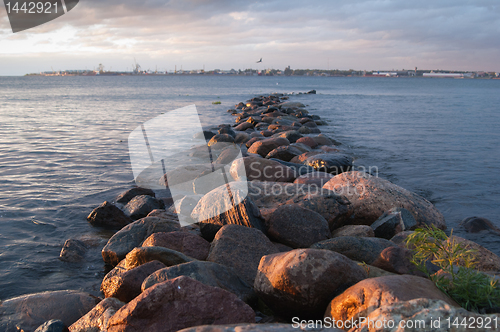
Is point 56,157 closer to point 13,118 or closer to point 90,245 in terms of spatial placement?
point 90,245

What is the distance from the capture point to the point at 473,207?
286 inches

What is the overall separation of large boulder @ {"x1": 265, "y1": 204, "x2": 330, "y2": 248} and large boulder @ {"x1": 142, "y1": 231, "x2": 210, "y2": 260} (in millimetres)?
921

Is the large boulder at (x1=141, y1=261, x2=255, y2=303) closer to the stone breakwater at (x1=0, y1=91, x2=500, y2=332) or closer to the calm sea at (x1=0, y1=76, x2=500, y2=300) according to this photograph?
the stone breakwater at (x1=0, y1=91, x2=500, y2=332)

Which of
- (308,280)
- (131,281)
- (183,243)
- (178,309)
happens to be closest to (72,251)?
(183,243)

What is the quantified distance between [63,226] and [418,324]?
19.4 ft

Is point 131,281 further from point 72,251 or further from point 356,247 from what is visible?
point 356,247

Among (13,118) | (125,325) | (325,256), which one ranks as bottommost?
(13,118)

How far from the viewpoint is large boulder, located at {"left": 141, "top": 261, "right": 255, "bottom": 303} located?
3.13 m

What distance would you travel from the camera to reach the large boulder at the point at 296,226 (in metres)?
4.34

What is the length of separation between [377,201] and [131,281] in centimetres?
424

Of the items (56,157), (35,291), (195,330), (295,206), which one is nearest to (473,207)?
(295,206)

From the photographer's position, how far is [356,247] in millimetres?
4027

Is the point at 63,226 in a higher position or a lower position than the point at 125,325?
lower

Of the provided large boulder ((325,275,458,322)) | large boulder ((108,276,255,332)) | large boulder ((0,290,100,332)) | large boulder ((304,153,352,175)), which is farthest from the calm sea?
large boulder ((325,275,458,322))
